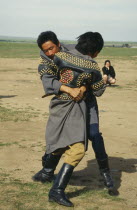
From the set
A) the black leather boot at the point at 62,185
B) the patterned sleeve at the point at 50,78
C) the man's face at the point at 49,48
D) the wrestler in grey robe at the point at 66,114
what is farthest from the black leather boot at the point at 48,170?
the man's face at the point at 49,48

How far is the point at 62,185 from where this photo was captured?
4703 millimetres

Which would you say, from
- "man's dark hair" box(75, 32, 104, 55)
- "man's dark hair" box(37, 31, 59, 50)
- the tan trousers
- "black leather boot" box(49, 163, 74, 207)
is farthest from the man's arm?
"black leather boot" box(49, 163, 74, 207)

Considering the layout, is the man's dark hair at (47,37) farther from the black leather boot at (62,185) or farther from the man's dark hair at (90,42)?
the black leather boot at (62,185)

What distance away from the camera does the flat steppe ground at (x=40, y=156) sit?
4988mm

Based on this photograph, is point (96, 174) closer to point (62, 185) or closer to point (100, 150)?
point (100, 150)

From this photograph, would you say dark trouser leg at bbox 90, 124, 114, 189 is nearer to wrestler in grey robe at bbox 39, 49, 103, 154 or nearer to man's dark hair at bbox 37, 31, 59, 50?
wrestler in grey robe at bbox 39, 49, 103, 154

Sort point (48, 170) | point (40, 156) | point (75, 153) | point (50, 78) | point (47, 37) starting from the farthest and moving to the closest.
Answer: point (40, 156), point (48, 170), point (47, 37), point (50, 78), point (75, 153)

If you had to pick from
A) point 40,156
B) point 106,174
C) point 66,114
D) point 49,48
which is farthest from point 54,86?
point 40,156

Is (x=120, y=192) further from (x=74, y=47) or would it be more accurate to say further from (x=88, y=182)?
(x=74, y=47)

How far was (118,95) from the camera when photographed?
15227 millimetres

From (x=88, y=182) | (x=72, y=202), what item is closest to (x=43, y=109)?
(x=88, y=182)

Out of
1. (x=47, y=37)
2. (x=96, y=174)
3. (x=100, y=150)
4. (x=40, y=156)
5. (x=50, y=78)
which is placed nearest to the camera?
(x=50, y=78)

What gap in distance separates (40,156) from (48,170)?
146 cm

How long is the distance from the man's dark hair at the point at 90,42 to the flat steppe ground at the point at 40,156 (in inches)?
68.7
